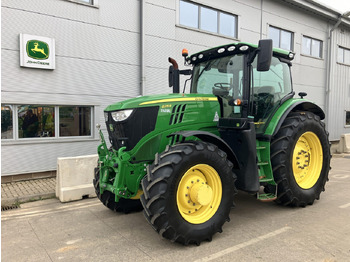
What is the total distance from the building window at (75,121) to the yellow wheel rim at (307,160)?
18.1 ft

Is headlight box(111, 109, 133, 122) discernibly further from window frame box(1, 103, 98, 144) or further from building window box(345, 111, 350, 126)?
building window box(345, 111, 350, 126)

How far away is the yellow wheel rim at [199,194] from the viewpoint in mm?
3471

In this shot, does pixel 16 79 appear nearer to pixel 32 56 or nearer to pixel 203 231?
pixel 32 56

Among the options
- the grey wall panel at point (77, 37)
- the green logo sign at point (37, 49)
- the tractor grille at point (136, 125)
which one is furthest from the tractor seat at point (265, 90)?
the green logo sign at point (37, 49)

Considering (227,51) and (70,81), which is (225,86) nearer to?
(227,51)

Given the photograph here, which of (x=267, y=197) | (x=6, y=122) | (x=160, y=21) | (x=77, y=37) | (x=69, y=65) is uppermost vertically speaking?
(x=160, y=21)

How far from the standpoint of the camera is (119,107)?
149 inches

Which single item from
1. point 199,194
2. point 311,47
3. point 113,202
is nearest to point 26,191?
point 113,202

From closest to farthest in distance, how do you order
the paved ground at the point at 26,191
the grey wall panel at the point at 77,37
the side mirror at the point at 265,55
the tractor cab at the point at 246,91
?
1. the side mirror at the point at 265,55
2. the tractor cab at the point at 246,91
3. the paved ground at the point at 26,191
4. the grey wall panel at the point at 77,37

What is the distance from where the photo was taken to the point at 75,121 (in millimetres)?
7773

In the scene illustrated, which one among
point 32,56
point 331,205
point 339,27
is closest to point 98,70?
point 32,56

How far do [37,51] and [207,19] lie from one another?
5.90 m

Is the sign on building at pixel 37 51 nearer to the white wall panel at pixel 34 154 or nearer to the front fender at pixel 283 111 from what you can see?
the white wall panel at pixel 34 154

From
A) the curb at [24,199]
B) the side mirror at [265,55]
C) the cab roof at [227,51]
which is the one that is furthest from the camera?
the curb at [24,199]
